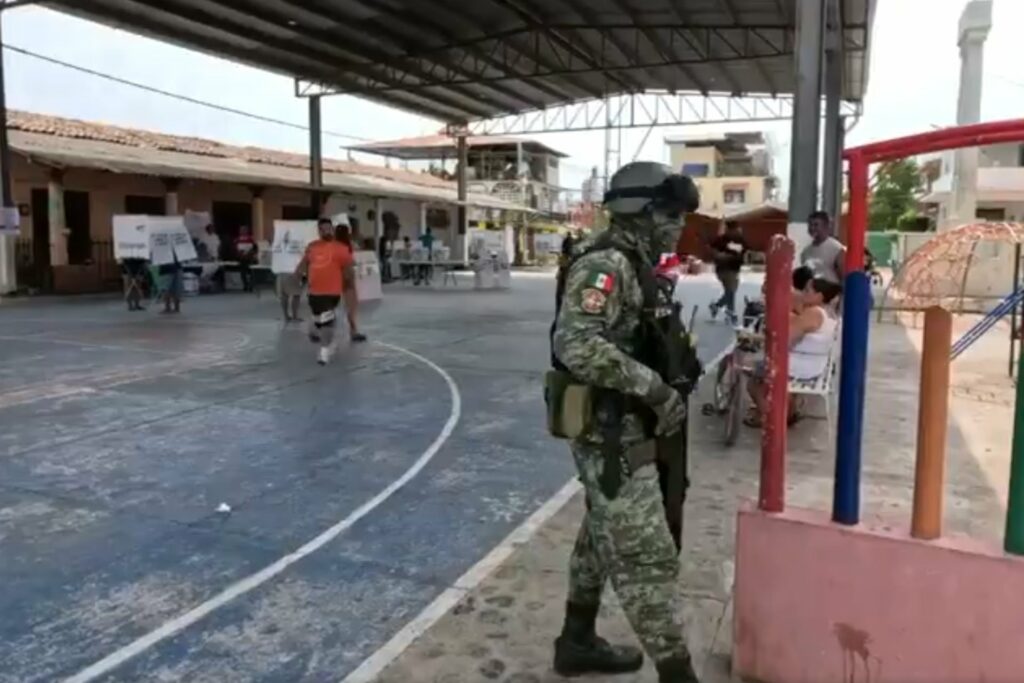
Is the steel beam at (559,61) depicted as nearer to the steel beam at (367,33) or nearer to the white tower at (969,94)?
the steel beam at (367,33)

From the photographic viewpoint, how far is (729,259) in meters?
12.7

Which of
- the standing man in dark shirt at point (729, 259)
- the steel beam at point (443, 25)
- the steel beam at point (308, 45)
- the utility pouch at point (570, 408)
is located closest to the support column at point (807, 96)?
the standing man in dark shirt at point (729, 259)

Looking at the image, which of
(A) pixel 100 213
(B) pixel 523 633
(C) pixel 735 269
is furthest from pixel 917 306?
(A) pixel 100 213

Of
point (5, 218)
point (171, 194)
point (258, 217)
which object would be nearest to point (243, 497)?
point (5, 218)

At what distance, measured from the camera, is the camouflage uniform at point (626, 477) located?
2533mm

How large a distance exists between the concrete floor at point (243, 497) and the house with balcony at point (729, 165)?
4972 centimetres

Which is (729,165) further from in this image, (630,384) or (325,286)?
(630,384)

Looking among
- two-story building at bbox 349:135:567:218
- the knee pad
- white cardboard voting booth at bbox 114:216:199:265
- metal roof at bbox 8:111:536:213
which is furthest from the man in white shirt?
two-story building at bbox 349:135:567:218

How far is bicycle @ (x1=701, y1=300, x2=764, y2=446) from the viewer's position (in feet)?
20.9

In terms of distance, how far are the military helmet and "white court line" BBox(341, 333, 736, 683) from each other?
1682 mm

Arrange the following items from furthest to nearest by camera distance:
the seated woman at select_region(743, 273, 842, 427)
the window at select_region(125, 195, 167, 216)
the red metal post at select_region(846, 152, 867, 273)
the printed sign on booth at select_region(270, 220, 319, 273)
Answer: the window at select_region(125, 195, 167, 216)
the printed sign on booth at select_region(270, 220, 319, 273)
the seated woman at select_region(743, 273, 842, 427)
the red metal post at select_region(846, 152, 867, 273)

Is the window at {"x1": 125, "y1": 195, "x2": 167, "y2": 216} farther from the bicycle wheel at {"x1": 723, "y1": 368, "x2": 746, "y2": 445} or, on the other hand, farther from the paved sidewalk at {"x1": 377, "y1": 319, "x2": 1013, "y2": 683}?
the bicycle wheel at {"x1": 723, "y1": 368, "x2": 746, "y2": 445}

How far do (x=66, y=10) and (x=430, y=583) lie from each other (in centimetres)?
1622

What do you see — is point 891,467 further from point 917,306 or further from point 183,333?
point 917,306
